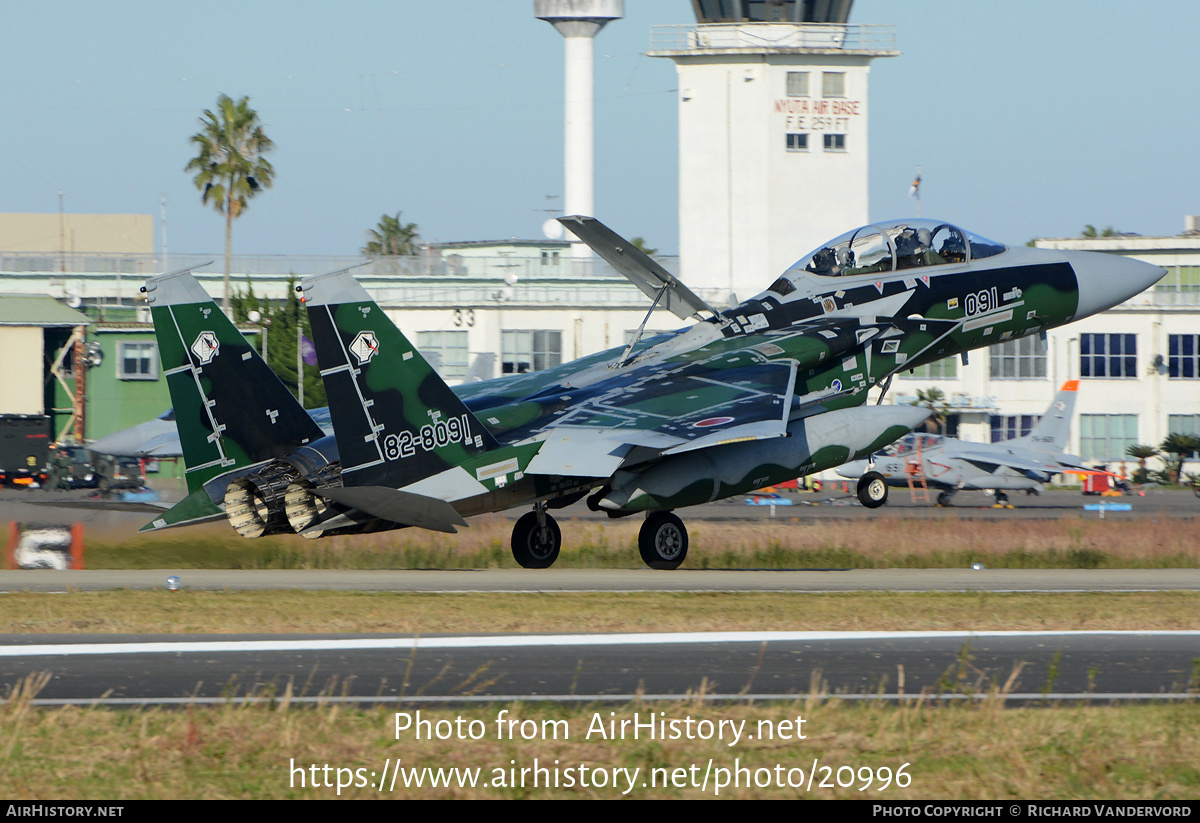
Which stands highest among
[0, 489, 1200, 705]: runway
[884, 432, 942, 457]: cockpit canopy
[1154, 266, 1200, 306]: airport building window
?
[1154, 266, 1200, 306]: airport building window

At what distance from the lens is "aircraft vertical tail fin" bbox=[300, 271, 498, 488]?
1789cm

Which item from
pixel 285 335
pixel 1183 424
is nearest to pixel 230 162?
pixel 285 335

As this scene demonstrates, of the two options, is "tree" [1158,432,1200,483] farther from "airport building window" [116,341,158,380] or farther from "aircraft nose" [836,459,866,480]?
"airport building window" [116,341,158,380]

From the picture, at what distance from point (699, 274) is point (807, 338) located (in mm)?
40661

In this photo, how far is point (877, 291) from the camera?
2234 cm

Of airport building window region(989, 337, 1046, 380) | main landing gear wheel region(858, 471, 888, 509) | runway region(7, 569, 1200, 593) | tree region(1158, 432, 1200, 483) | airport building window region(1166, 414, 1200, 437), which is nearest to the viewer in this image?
runway region(7, 569, 1200, 593)

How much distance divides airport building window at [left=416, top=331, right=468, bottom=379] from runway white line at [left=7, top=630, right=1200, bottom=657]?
144 feet

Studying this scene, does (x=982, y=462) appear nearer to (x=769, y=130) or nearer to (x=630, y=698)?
(x=769, y=130)

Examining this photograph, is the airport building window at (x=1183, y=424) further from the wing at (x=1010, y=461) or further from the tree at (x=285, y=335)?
the tree at (x=285, y=335)

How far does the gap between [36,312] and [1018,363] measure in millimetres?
42289

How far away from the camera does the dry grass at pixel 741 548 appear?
2230 cm

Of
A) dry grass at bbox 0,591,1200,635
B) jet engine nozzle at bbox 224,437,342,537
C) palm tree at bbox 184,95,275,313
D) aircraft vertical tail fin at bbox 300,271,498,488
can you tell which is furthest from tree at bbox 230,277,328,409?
dry grass at bbox 0,591,1200,635

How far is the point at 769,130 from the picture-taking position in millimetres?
60406

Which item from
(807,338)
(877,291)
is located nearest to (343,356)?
(807,338)
